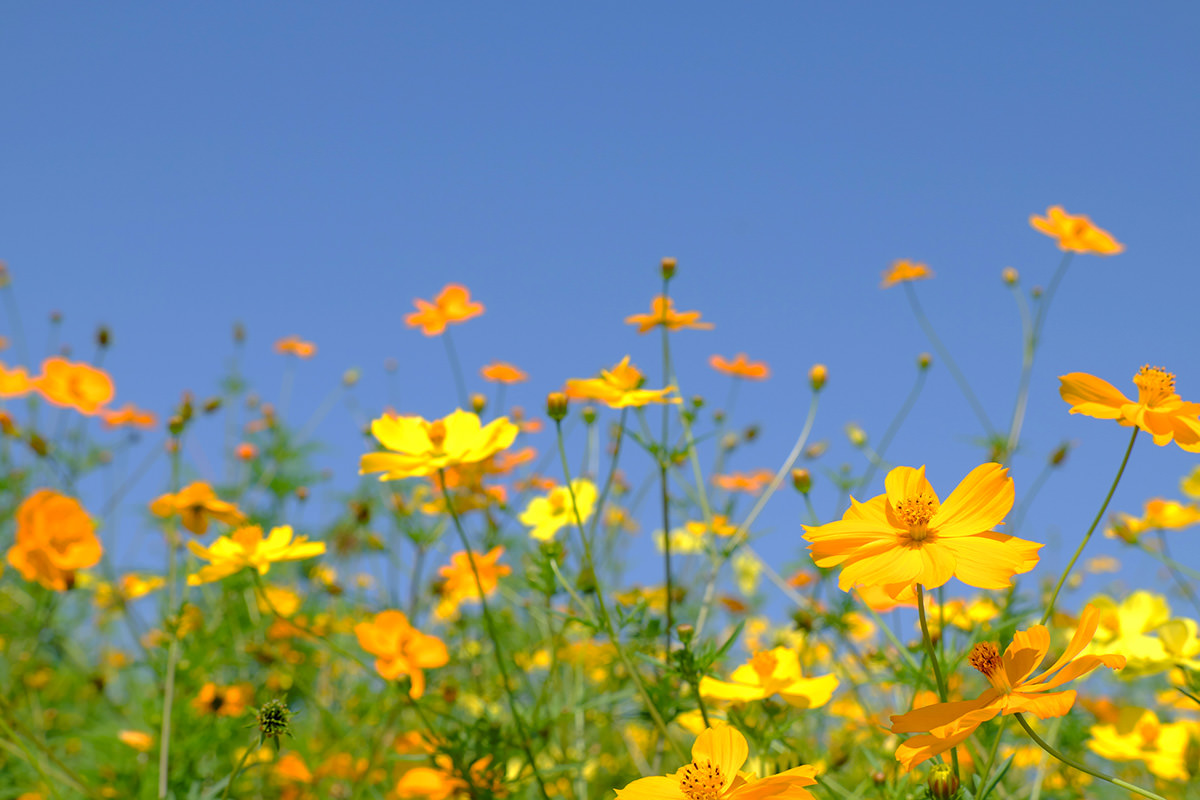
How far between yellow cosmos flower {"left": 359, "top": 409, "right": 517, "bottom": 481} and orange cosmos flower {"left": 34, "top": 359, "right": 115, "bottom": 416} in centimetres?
103

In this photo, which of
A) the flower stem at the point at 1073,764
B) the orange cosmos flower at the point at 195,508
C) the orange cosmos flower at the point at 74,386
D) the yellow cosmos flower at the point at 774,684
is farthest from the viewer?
the orange cosmos flower at the point at 74,386

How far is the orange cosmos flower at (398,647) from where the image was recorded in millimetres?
1190

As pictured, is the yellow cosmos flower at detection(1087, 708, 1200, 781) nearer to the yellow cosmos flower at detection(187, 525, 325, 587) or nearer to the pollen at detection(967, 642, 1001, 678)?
the pollen at detection(967, 642, 1001, 678)

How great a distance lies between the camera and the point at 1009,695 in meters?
0.59

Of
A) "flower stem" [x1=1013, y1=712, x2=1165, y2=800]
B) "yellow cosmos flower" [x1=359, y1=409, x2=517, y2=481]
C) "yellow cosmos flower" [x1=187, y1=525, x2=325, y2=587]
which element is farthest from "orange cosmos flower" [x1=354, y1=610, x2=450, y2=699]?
"flower stem" [x1=1013, y1=712, x2=1165, y2=800]

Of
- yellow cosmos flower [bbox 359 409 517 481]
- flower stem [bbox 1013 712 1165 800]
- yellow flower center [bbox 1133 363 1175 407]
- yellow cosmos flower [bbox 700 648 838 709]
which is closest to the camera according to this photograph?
flower stem [bbox 1013 712 1165 800]

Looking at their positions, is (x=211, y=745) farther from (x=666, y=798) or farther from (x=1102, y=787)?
(x=1102, y=787)

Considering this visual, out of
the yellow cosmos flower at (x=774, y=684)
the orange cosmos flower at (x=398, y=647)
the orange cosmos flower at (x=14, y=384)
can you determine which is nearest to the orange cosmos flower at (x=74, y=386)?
the orange cosmos flower at (x=14, y=384)

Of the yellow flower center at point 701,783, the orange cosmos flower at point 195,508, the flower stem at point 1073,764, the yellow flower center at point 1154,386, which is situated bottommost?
the yellow flower center at point 701,783

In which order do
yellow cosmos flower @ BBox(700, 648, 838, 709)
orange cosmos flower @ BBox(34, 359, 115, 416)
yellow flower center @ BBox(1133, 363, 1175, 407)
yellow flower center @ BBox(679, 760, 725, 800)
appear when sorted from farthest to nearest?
orange cosmos flower @ BBox(34, 359, 115, 416) < yellow cosmos flower @ BBox(700, 648, 838, 709) < yellow flower center @ BBox(1133, 363, 1175, 407) < yellow flower center @ BBox(679, 760, 725, 800)

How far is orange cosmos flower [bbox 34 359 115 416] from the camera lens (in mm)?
1738

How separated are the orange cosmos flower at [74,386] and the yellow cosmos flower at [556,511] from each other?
3.35 ft

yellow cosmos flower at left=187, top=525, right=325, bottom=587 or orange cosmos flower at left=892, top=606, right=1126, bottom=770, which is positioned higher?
yellow cosmos flower at left=187, top=525, right=325, bottom=587

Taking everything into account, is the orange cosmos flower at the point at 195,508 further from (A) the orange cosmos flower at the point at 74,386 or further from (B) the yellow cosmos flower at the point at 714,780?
(B) the yellow cosmos flower at the point at 714,780
